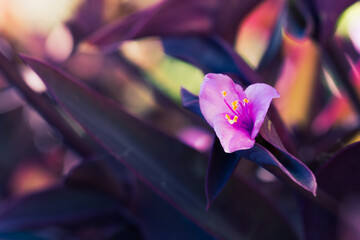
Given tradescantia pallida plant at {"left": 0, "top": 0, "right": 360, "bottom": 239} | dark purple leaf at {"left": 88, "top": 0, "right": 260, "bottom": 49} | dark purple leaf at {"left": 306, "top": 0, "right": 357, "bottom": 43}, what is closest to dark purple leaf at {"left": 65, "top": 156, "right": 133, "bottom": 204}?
tradescantia pallida plant at {"left": 0, "top": 0, "right": 360, "bottom": 239}

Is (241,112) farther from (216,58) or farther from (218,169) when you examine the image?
(216,58)

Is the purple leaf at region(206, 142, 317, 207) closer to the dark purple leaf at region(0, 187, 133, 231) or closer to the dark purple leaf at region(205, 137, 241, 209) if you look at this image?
the dark purple leaf at region(205, 137, 241, 209)

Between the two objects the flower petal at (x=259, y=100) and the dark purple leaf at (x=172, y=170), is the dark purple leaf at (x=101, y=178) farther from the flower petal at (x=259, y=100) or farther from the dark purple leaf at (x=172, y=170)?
the flower petal at (x=259, y=100)

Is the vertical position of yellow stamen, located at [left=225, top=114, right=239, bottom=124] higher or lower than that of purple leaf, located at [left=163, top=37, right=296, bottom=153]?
higher

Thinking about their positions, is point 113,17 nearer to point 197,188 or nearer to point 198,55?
point 198,55

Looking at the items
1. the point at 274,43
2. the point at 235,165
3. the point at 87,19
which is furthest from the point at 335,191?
the point at 87,19

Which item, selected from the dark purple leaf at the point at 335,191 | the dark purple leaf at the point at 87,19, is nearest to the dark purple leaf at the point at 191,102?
the dark purple leaf at the point at 335,191
